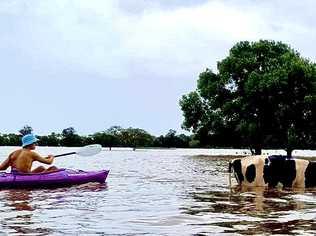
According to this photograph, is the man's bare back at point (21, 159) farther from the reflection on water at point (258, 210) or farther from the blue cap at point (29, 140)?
the reflection on water at point (258, 210)

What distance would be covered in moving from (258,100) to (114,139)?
3613 inches

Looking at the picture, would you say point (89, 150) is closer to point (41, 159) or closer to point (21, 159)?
point (41, 159)

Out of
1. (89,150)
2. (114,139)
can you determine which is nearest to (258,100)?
(89,150)

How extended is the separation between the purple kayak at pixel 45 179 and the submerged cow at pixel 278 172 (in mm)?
4519

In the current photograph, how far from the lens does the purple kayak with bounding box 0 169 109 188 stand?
54.3ft

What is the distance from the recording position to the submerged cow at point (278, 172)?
17.7 meters

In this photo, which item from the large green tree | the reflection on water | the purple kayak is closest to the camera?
the reflection on water

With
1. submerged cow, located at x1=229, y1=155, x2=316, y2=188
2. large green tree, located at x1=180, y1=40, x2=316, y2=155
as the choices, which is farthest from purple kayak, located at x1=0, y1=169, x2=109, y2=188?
large green tree, located at x1=180, y1=40, x2=316, y2=155

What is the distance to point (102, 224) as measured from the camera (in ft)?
31.8

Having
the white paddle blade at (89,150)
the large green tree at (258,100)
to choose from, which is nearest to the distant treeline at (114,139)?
the large green tree at (258,100)

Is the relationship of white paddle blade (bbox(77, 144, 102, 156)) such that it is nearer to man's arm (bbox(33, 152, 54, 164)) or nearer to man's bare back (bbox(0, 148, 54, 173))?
man's arm (bbox(33, 152, 54, 164))

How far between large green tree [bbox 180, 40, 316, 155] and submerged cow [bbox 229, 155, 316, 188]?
3759 centimetres

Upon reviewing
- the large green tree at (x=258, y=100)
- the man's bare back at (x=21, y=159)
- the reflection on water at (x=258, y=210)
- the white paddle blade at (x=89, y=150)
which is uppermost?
the large green tree at (x=258, y=100)

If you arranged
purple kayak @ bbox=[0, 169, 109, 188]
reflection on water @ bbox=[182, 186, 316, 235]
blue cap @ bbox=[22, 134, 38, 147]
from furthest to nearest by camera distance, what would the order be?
blue cap @ bbox=[22, 134, 38, 147], purple kayak @ bbox=[0, 169, 109, 188], reflection on water @ bbox=[182, 186, 316, 235]
